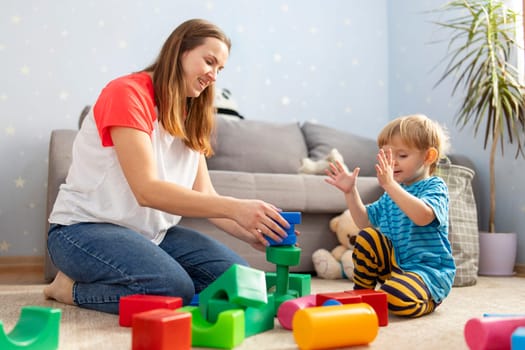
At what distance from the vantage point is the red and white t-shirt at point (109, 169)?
1.38 meters

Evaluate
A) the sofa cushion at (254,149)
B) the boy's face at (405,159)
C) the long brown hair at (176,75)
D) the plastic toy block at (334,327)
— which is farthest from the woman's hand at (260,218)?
the sofa cushion at (254,149)

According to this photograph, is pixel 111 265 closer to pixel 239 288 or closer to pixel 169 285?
pixel 169 285

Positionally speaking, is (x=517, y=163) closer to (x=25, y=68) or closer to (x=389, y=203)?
(x=389, y=203)

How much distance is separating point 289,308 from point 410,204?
423 millimetres

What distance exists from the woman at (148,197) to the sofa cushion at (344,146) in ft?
4.78

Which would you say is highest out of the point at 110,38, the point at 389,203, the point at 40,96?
the point at 110,38

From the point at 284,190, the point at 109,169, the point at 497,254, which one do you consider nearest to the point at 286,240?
the point at 109,169

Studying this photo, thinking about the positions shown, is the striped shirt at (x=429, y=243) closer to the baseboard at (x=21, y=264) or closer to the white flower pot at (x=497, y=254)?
the white flower pot at (x=497, y=254)

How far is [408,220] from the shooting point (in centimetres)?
151

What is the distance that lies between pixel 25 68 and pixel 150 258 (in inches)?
71.0

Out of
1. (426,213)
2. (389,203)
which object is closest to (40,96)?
(389,203)

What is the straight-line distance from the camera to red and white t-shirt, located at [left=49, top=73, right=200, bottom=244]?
4.51ft

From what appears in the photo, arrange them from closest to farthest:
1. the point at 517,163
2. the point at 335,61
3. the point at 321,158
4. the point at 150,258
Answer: the point at 150,258
the point at 517,163
the point at 321,158
the point at 335,61

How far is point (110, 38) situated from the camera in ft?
9.59
